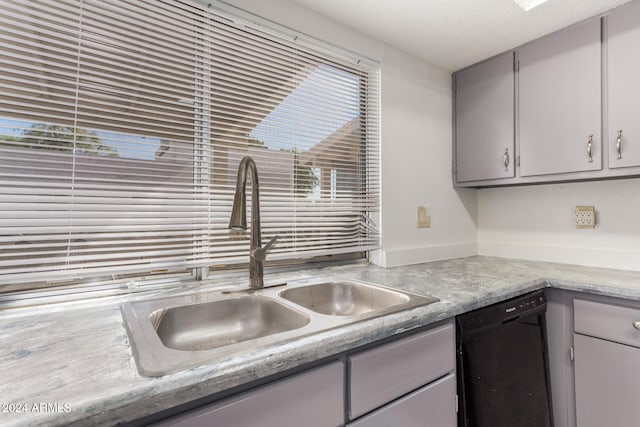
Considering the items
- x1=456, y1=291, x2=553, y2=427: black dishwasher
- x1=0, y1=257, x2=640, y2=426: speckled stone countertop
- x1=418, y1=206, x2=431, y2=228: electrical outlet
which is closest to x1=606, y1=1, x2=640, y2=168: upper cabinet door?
x1=0, y1=257, x2=640, y2=426: speckled stone countertop

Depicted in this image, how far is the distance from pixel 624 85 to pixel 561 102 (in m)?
0.25

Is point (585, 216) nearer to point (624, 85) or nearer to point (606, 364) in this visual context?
point (624, 85)

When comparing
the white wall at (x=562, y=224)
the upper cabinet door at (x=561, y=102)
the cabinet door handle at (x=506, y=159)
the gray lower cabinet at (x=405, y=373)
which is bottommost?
the gray lower cabinet at (x=405, y=373)

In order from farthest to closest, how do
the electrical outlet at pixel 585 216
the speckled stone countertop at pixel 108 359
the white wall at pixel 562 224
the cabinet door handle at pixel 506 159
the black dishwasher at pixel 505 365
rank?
the cabinet door handle at pixel 506 159, the electrical outlet at pixel 585 216, the white wall at pixel 562 224, the black dishwasher at pixel 505 365, the speckled stone countertop at pixel 108 359

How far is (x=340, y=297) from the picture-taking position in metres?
1.41

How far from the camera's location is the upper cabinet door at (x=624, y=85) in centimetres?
148

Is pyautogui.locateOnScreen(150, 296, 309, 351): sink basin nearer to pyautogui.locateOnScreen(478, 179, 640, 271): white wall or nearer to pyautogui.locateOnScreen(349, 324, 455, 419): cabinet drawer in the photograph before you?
pyautogui.locateOnScreen(349, 324, 455, 419): cabinet drawer

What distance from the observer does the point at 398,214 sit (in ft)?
6.29

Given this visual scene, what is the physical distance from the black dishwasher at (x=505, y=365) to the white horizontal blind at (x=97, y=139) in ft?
3.56

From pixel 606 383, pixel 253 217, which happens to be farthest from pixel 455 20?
pixel 606 383

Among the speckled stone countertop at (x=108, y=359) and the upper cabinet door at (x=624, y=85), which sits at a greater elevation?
the upper cabinet door at (x=624, y=85)

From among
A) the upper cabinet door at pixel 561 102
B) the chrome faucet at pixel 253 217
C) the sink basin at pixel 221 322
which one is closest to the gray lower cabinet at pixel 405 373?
the sink basin at pixel 221 322

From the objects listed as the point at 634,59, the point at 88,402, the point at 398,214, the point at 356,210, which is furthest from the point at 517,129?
the point at 88,402

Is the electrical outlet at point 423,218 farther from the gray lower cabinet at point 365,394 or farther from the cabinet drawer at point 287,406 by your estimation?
the cabinet drawer at point 287,406
